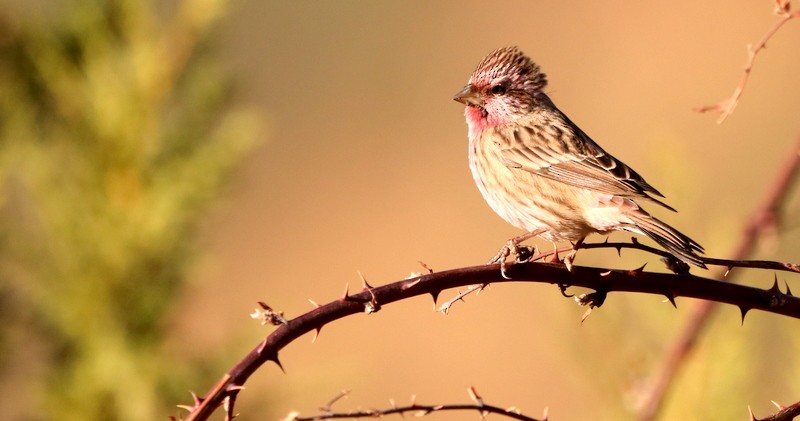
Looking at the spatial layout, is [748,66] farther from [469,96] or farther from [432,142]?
[432,142]

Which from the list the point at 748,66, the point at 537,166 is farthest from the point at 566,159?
the point at 748,66

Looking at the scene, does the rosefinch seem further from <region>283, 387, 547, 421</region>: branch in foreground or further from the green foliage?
<region>283, 387, 547, 421</region>: branch in foreground

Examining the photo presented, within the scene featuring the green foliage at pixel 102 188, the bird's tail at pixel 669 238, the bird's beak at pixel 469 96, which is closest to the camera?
the bird's tail at pixel 669 238

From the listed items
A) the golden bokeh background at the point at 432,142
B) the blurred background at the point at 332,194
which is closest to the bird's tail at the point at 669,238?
the blurred background at the point at 332,194

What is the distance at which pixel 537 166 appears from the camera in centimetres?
483

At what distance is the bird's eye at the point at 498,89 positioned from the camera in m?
5.06

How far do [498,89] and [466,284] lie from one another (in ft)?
9.88

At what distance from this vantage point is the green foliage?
465 centimetres

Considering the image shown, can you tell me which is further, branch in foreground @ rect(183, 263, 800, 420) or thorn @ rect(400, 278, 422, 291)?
thorn @ rect(400, 278, 422, 291)

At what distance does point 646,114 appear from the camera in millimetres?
10320

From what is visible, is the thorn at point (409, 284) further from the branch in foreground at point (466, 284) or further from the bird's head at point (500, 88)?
the bird's head at point (500, 88)

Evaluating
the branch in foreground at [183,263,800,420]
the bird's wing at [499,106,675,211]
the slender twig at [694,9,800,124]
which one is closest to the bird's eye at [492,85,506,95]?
the bird's wing at [499,106,675,211]

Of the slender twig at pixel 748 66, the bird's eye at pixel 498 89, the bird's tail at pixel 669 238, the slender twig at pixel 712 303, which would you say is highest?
the bird's eye at pixel 498 89

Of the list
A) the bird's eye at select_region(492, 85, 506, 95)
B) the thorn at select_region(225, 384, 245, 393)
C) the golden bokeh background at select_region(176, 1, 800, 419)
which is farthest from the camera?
the golden bokeh background at select_region(176, 1, 800, 419)
